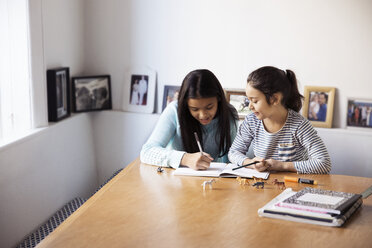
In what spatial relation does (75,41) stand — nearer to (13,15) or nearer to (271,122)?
(13,15)

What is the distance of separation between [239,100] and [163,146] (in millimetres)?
961

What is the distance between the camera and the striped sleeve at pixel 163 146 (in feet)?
7.64

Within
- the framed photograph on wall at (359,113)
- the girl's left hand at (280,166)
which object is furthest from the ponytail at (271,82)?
the framed photograph on wall at (359,113)

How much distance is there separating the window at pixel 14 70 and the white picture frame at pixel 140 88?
909 mm

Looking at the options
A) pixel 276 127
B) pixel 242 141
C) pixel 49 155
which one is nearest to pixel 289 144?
pixel 276 127

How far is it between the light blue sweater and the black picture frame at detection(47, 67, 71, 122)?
0.76 m

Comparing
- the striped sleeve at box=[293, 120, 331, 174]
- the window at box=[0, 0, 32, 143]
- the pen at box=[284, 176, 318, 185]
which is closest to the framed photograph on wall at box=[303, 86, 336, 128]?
the striped sleeve at box=[293, 120, 331, 174]

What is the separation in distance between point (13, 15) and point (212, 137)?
4.19ft

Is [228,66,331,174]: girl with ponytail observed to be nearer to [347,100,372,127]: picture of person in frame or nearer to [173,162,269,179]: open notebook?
[173,162,269,179]: open notebook

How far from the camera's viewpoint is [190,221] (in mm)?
1704

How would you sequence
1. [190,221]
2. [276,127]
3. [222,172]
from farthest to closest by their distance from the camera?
[276,127] < [222,172] < [190,221]

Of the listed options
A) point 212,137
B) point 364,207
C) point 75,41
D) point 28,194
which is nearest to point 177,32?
point 75,41

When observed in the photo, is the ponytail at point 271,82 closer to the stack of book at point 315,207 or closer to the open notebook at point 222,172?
the open notebook at point 222,172

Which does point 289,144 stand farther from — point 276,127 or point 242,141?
point 242,141
